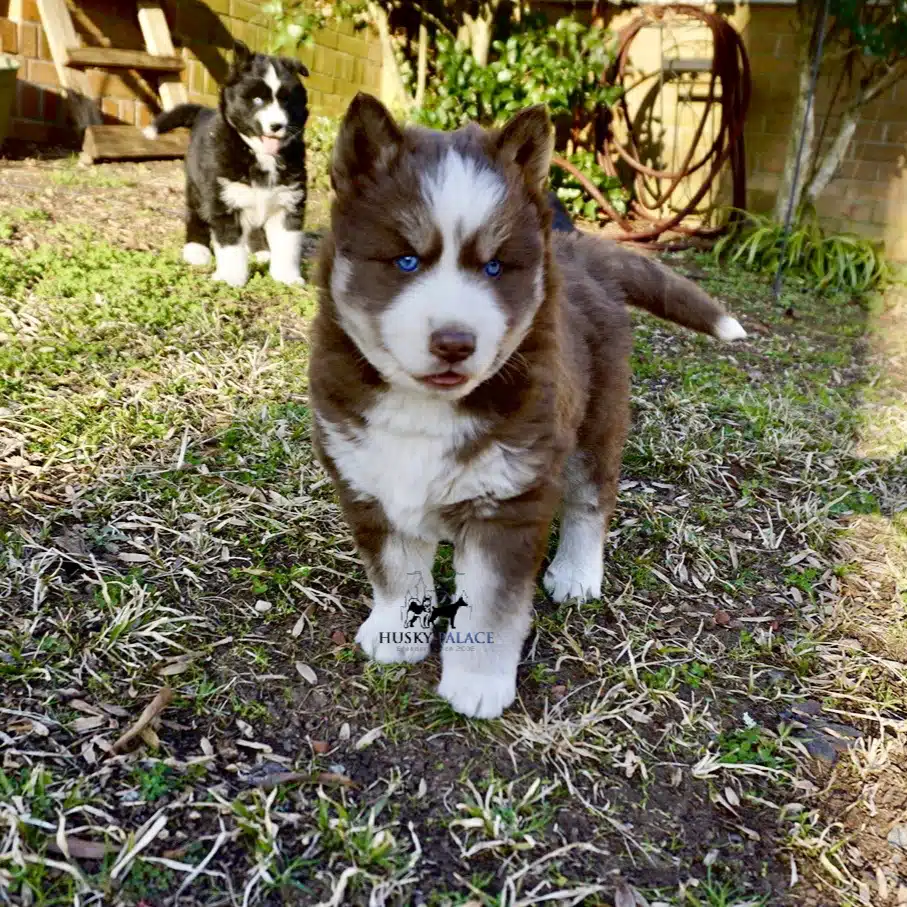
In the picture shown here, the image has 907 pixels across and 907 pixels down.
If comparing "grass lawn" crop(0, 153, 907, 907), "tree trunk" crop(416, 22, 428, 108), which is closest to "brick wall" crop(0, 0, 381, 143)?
"tree trunk" crop(416, 22, 428, 108)

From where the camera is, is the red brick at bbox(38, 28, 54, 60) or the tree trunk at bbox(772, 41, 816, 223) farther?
the red brick at bbox(38, 28, 54, 60)

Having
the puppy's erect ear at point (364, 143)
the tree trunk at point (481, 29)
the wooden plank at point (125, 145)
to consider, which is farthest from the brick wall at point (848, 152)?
the puppy's erect ear at point (364, 143)

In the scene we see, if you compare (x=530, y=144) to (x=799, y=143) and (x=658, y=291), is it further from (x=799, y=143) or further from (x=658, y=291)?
(x=799, y=143)

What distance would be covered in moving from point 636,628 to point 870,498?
1558 mm

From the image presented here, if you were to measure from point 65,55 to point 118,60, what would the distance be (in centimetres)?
41

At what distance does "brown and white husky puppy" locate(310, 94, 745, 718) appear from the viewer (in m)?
1.98

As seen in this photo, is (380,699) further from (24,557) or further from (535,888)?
(24,557)

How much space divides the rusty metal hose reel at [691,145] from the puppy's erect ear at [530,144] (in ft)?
19.5

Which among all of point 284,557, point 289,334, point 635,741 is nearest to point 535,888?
point 635,741

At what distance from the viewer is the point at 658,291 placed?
9.96 feet

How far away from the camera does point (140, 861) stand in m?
1.85

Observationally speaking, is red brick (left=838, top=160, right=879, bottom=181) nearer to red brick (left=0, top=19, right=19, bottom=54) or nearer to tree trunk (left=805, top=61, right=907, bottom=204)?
tree trunk (left=805, top=61, right=907, bottom=204)

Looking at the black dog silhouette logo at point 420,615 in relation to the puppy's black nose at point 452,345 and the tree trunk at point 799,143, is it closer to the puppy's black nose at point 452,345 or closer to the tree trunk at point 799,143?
the puppy's black nose at point 452,345

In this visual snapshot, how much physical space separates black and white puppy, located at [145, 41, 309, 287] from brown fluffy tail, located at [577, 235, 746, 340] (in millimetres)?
2915
